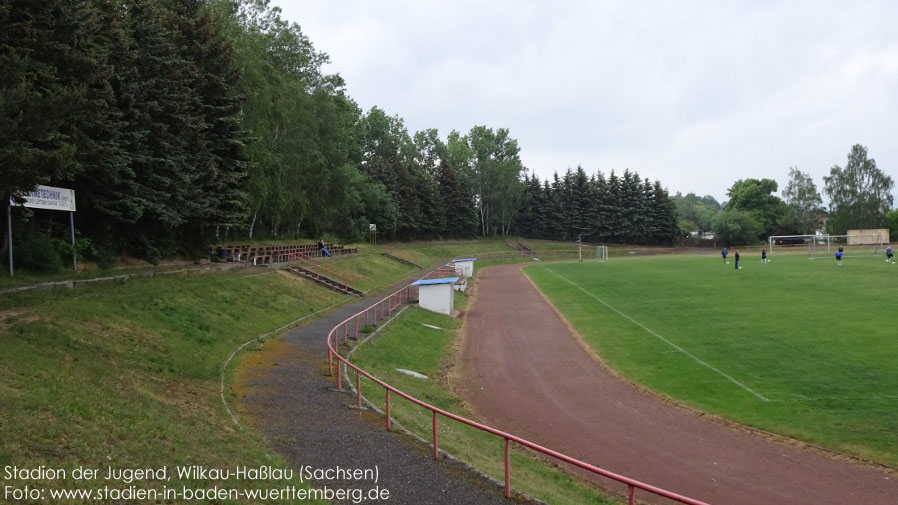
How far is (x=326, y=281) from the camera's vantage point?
1374 inches

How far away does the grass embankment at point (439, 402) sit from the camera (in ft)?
31.1

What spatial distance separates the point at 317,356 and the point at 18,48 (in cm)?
1187

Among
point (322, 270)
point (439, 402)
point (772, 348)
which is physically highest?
point (322, 270)

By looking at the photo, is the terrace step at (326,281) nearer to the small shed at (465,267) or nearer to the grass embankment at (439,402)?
the grass embankment at (439,402)

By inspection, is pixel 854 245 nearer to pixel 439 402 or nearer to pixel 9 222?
pixel 439 402

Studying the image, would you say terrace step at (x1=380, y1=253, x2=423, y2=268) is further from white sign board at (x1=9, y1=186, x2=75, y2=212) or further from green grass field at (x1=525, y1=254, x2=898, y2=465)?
white sign board at (x1=9, y1=186, x2=75, y2=212)

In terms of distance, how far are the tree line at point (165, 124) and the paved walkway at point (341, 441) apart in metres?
6.72

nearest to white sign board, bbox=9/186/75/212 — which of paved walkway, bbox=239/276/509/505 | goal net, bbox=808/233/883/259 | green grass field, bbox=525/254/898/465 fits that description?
paved walkway, bbox=239/276/509/505

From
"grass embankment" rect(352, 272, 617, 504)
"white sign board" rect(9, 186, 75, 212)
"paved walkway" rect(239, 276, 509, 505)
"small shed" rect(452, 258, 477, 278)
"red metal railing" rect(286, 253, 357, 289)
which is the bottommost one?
"grass embankment" rect(352, 272, 617, 504)

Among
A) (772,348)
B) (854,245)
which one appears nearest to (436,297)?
(772,348)

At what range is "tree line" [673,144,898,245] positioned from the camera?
303ft

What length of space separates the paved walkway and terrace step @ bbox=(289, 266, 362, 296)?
19.1m

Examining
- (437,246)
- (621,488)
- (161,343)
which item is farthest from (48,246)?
(437,246)

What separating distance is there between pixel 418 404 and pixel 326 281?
24747mm
